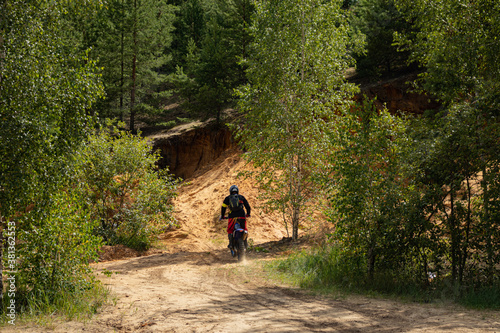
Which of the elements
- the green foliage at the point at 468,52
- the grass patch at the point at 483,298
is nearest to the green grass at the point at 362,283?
the grass patch at the point at 483,298

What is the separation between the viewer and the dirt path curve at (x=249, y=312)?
17.3 ft

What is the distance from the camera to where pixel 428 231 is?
7.70m

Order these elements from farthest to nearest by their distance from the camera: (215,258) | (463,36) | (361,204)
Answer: (215,258), (463,36), (361,204)

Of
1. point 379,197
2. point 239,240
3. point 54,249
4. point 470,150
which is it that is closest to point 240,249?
point 239,240

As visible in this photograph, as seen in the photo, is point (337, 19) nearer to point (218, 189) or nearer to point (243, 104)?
point (243, 104)

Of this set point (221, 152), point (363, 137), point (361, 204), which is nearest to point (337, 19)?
point (363, 137)

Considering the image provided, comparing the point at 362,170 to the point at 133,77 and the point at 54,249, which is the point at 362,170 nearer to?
the point at 54,249

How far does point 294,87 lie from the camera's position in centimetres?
1384

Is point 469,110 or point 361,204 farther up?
point 469,110

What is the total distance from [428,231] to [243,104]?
8.58m

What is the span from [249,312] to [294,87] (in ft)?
31.4

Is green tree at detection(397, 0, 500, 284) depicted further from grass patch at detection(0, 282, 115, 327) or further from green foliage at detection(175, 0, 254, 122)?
green foliage at detection(175, 0, 254, 122)

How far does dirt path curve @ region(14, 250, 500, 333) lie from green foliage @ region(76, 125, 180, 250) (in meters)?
5.72

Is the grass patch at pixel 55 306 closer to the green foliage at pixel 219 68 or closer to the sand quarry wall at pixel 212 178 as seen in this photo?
the sand quarry wall at pixel 212 178
